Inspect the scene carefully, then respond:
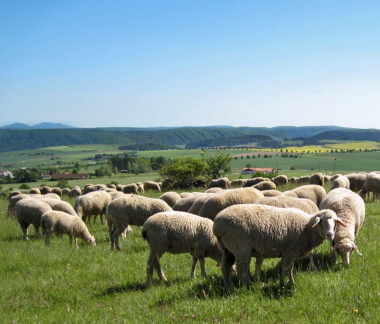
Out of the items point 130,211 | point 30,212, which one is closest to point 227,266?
point 130,211

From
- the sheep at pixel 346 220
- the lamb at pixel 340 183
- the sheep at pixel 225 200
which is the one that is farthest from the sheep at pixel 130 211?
the lamb at pixel 340 183

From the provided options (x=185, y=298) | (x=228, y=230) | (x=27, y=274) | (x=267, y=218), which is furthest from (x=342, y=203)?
(x=27, y=274)

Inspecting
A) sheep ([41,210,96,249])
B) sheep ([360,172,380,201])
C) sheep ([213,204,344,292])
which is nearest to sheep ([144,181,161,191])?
sheep ([360,172,380,201])

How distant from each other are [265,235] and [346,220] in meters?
2.78

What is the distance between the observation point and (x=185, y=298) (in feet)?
22.4

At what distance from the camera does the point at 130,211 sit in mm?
12070

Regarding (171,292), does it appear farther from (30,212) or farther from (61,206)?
(61,206)

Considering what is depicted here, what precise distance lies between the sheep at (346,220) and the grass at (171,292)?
0.33 metres

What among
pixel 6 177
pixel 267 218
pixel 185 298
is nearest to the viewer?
pixel 185 298

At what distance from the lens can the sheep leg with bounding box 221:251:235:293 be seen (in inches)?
283

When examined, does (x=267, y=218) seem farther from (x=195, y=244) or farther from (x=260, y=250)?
(x=195, y=244)

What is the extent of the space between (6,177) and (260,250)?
9644cm

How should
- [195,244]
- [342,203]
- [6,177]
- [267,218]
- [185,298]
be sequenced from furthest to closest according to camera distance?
[6,177], [342,203], [195,244], [267,218], [185,298]

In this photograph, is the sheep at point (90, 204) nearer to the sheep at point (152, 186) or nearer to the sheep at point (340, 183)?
the sheep at point (340, 183)
